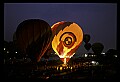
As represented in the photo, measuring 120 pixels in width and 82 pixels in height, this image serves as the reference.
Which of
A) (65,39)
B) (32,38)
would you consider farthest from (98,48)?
(32,38)

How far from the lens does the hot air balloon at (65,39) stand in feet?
79.4

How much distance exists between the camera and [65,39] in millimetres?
24453

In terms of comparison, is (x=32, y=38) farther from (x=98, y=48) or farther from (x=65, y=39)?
(x=98, y=48)

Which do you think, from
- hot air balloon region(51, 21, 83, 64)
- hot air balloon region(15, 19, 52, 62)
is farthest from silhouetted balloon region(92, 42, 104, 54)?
hot air balloon region(15, 19, 52, 62)

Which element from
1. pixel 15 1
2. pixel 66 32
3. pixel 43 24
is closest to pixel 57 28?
pixel 66 32

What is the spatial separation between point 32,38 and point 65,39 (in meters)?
7.24

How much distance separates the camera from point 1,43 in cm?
605

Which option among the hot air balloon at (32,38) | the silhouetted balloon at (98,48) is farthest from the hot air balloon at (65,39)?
the silhouetted balloon at (98,48)

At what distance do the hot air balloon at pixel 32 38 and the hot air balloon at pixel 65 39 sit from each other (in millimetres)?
5906

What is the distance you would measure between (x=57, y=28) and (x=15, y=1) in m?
18.0

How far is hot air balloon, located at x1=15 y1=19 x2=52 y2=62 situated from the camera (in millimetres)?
17578

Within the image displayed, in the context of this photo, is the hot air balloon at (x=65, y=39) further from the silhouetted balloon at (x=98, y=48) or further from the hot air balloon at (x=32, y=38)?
the silhouetted balloon at (x=98, y=48)

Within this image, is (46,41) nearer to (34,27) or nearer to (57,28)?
(34,27)

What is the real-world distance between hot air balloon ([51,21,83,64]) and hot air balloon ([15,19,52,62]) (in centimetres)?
591
